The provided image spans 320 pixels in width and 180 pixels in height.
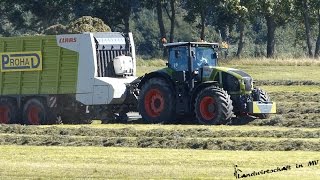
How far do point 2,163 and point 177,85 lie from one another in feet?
38.3

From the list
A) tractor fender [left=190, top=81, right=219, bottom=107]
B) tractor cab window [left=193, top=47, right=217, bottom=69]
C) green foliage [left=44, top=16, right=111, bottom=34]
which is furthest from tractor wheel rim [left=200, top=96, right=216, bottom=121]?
green foliage [left=44, top=16, right=111, bottom=34]

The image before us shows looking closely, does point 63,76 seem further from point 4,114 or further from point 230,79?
point 230,79

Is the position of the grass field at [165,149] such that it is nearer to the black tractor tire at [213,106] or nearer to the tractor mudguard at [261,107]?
the tractor mudguard at [261,107]

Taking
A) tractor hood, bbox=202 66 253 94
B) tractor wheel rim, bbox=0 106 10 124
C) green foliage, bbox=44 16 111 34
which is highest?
green foliage, bbox=44 16 111 34

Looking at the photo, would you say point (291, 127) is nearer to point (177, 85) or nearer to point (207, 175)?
point (177, 85)

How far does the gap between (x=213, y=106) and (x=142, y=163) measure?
10299 mm

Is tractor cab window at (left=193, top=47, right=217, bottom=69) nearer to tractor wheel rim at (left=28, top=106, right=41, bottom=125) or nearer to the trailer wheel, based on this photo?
the trailer wheel

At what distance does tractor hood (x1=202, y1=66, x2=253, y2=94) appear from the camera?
31391mm

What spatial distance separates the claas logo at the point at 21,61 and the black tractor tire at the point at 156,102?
13.5ft

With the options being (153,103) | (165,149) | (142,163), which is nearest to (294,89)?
(153,103)

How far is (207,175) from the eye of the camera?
19.1 m

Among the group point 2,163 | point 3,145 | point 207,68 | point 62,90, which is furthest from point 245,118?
point 2,163

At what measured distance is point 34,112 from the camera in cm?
3444

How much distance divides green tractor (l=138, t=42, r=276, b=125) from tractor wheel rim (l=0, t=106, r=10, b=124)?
496cm
